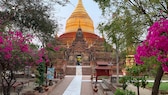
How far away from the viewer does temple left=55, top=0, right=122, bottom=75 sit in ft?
128

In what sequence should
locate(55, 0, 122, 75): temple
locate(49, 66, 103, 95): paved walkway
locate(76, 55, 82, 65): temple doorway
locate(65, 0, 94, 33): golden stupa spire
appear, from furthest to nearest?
locate(65, 0, 94, 33): golden stupa spire
locate(76, 55, 82, 65): temple doorway
locate(55, 0, 122, 75): temple
locate(49, 66, 103, 95): paved walkway

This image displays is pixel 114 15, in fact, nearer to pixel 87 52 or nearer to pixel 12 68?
pixel 12 68

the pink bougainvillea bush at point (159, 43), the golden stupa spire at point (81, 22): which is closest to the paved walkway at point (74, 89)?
the pink bougainvillea bush at point (159, 43)

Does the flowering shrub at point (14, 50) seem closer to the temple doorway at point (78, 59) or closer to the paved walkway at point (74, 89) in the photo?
the paved walkway at point (74, 89)

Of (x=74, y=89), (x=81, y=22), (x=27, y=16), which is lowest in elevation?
(x=74, y=89)

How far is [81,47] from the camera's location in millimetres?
46531

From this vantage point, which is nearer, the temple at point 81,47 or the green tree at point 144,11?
the green tree at point 144,11

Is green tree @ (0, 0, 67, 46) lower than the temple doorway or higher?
higher

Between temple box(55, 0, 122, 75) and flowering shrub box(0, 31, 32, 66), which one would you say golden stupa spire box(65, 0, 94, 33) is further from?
flowering shrub box(0, 31, 32, 66)

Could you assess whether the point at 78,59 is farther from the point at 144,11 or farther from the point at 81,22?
the point at 144,11

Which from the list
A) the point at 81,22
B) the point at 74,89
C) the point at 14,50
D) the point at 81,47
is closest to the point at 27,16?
the point at 14,50

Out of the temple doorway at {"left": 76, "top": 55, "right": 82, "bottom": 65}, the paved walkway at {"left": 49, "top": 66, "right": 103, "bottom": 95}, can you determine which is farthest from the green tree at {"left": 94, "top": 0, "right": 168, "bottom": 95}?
the temple doorway at {"left": 76, "top": 55, "right": 82, "bottom": 65}

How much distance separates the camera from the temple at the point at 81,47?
39.1 metres

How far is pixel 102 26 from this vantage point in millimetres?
11828
